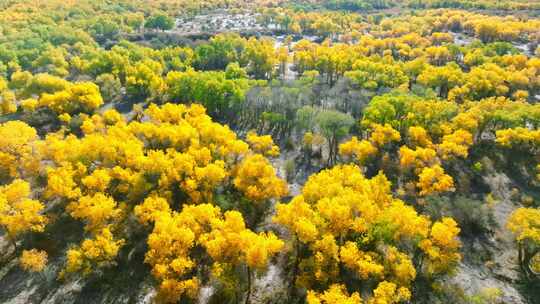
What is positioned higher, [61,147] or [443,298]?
[61,147]

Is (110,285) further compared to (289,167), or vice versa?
(289,167)

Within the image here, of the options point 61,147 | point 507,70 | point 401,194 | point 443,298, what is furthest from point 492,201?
point 61,147

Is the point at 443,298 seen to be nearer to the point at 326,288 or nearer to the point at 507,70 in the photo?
the point at 326,288

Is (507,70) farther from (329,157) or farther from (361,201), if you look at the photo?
(361,201)

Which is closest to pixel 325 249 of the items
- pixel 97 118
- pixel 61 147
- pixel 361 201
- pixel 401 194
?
pixel 361 201

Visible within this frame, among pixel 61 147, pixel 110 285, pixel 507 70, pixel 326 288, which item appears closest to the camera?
pixel 326 288

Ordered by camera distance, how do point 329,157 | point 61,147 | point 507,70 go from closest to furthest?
point 61,147, point 329,157, point 507,70

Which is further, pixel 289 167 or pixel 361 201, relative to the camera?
pixel 289 167

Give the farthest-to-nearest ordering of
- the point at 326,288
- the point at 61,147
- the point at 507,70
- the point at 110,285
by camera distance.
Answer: the point at 507,70 < the point at 61,147 < the point at 110,285 < the point at 326,288

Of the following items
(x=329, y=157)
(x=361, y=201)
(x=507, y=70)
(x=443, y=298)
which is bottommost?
(x=443, y=298)
